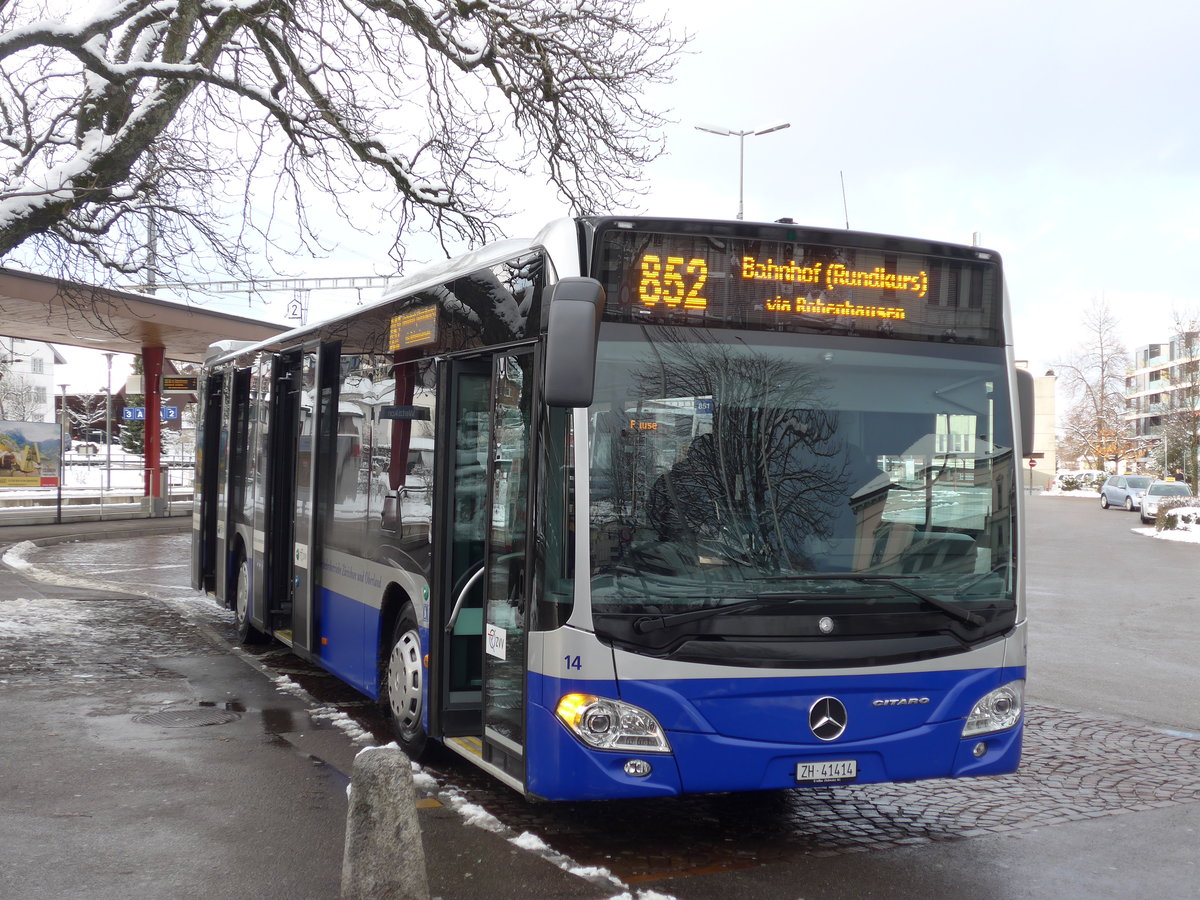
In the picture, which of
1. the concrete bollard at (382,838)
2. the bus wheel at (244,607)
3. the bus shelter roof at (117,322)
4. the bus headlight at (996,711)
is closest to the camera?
the concrete bollard at (382,838)

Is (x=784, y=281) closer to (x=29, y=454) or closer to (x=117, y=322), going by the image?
(x=117, y=322)

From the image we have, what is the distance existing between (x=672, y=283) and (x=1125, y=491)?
5164 centimetres

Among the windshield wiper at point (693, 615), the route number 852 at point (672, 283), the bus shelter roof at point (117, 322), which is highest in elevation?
the bus shelter roof at point (117, 322)

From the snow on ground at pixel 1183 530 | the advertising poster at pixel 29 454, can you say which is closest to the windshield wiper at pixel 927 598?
the advertising poster at pixel 29 454

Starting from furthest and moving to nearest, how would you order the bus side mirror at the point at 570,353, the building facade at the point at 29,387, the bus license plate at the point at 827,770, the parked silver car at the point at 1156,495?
the building facade at the point at 29,387
the parked silver car at the point at 1156,495
the bus license plate at the point at 827,770
the bus side mirror at the point at 570,353

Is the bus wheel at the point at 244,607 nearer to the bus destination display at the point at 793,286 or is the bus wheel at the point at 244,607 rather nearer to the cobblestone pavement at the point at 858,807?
the cobblestone pavement at the point at 858,807

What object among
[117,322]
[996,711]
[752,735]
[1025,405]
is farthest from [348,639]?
[117,322]

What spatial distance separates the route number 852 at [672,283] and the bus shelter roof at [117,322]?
18.8 metres

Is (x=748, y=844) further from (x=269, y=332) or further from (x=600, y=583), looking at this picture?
(x=269, y=332)

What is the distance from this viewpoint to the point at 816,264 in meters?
5.55

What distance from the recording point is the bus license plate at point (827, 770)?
5.13 meters

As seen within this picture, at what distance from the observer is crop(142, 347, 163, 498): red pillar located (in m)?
32.0

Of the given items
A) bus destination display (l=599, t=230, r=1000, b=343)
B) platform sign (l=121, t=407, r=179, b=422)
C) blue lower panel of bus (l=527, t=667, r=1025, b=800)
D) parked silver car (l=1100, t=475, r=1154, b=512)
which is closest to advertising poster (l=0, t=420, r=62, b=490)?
platform sign (l=121, t=407, r=179, b=422)

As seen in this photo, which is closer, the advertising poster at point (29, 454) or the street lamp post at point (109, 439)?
the advertising poster at point (29, 454)
